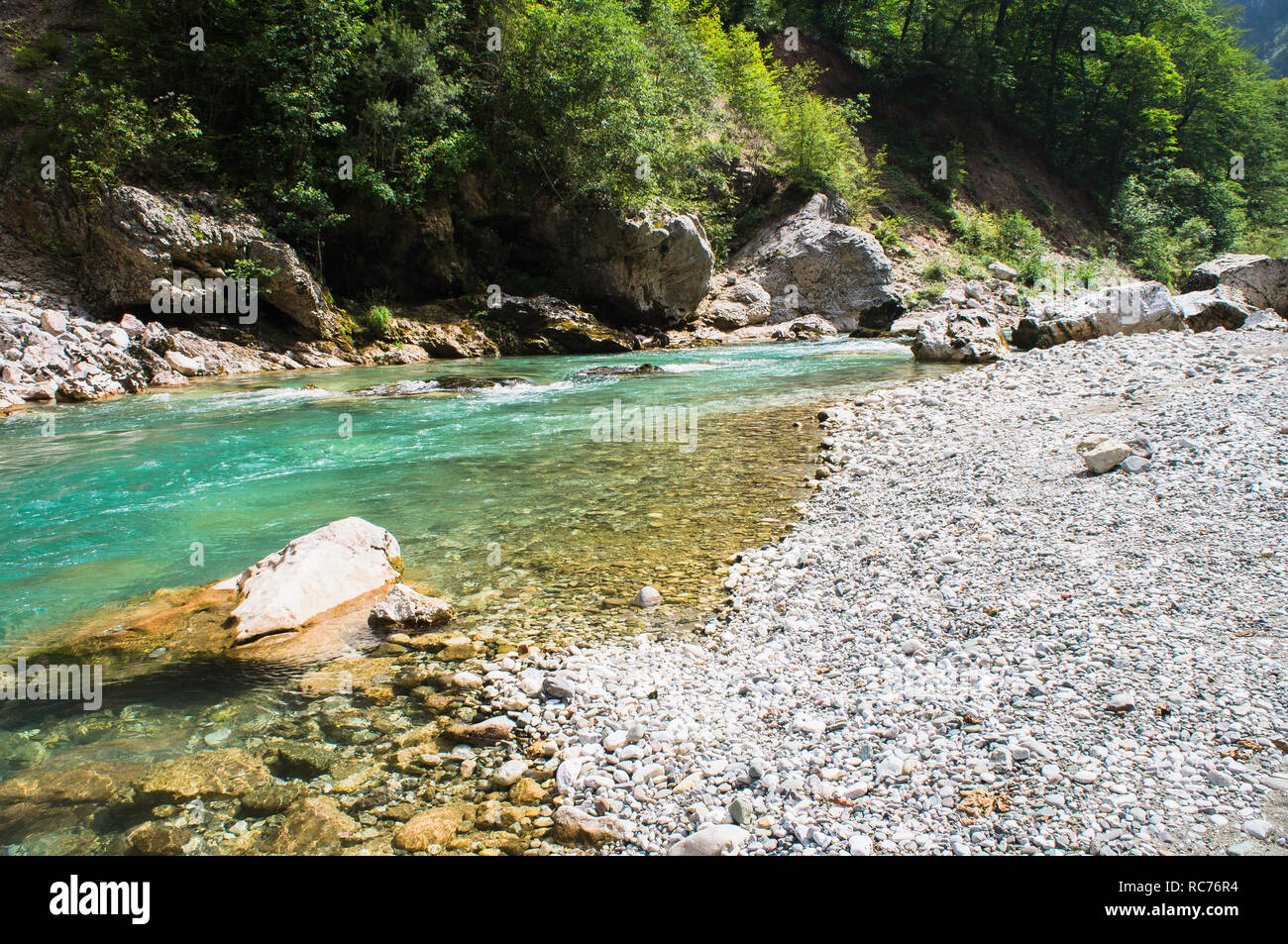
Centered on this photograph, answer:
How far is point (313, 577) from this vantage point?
494 cm

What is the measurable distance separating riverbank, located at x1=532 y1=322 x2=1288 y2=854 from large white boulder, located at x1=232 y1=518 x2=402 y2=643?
1.95 metres

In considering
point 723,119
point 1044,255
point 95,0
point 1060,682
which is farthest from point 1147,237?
point 95,0

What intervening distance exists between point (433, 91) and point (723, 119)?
16767 millimetres

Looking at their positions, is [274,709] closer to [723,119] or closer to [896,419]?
[896,419]

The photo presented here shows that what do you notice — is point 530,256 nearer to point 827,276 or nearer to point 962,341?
point 827,276

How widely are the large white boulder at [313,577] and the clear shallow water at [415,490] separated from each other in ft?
1.46

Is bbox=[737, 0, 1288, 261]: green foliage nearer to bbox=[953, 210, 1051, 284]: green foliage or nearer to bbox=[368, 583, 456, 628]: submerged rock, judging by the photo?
bbox=[953, 210, 1051, 284]: green foliage

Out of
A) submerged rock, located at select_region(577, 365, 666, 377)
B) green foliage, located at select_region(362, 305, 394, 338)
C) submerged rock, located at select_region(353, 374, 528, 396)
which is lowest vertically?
submerged rock, located at select_region(353, 374, 528, 396)

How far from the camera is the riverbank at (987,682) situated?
242 centimetres

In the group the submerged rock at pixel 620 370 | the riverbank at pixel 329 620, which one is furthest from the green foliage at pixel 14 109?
the submerged rock at pixel 620 370

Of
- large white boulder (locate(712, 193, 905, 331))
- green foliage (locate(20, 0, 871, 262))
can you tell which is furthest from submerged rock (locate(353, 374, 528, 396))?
large white boulder (locate(712, 193, 905, 331))

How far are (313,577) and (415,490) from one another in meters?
2.99

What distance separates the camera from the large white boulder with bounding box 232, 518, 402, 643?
457cm

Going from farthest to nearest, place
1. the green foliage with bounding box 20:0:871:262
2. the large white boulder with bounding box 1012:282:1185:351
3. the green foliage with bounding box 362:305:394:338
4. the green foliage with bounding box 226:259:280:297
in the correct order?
1. the green foliage with bounding box 362:305:394:338
2. the green foliage with bounding box 20:0:871:262
3. the green foliage with bounding box 226:259:280:297
4. the large white boulder with bounding box 1012:282:1185:351
